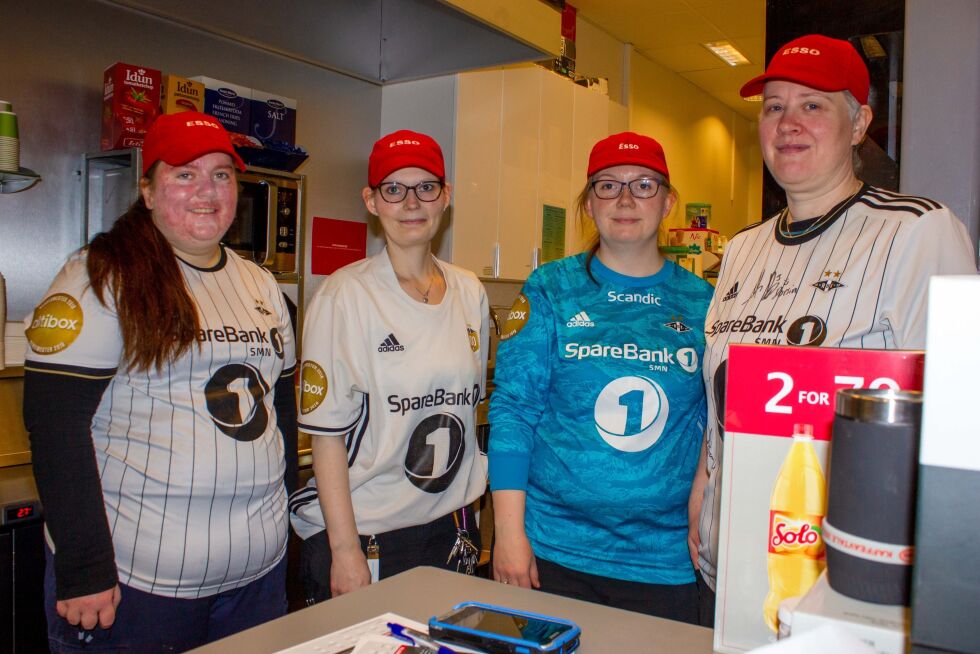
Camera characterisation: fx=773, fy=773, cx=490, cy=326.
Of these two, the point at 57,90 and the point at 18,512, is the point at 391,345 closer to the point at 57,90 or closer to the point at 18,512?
the point at 18,512

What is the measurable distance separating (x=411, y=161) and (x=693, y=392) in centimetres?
76

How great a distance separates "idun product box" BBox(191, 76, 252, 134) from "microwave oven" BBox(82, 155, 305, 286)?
260 millimetres

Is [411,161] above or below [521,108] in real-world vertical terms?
below

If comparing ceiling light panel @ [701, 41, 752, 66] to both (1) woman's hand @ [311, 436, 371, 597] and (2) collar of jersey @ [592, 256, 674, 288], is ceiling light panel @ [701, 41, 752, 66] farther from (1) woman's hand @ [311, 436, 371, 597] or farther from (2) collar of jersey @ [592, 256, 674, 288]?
(1) woman's hand @ [311, 436, 371, 597]

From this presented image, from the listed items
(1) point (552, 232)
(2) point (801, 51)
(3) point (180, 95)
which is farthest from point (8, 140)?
(1) point (552, 232)

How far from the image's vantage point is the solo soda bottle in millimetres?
710

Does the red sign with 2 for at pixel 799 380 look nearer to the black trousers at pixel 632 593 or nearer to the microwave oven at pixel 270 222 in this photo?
the black trousers at pixel 632 593

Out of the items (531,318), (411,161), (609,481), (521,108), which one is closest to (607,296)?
(531,318)

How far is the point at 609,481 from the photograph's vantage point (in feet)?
4.75

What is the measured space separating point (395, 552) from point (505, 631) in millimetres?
757

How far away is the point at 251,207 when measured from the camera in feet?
9.05

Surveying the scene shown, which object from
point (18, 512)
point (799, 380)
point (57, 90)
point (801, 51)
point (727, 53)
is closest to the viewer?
point (799, 380)

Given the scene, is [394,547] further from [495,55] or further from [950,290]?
[495,55]

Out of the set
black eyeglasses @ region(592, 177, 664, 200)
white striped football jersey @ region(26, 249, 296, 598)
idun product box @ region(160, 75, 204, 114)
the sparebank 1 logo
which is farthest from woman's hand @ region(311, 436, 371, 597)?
idun product box @ region(160, 75, 204, 114)
